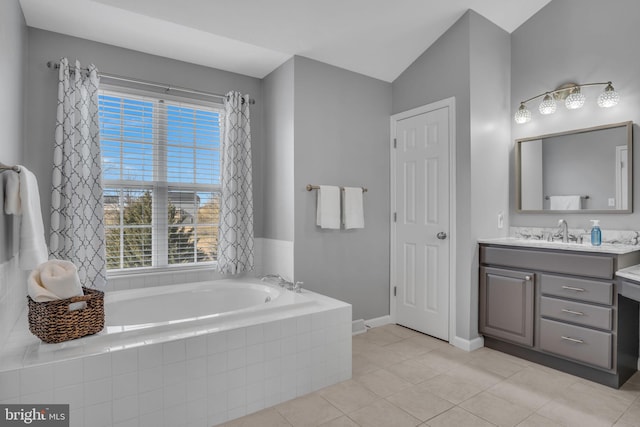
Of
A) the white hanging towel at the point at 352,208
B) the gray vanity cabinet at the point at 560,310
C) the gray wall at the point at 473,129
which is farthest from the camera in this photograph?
the white hanging towel at the point at 352,208

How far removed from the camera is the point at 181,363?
72.0 inches

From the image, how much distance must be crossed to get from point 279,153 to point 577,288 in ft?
7.98

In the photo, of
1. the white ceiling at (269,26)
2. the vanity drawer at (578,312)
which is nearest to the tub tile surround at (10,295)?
the white ceiling at (269,26)

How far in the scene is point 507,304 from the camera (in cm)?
279

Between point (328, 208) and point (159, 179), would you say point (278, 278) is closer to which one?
point (328, 208)

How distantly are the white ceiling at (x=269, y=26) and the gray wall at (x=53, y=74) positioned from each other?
0.24 ft

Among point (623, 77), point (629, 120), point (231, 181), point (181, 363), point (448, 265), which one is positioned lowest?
point (181, 363)

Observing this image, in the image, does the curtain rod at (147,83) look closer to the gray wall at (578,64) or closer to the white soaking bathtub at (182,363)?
the white soaking bathtub at (182,363)

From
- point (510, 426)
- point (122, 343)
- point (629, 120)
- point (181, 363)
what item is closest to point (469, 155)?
point (629, 120)

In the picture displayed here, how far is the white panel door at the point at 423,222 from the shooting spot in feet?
10.2

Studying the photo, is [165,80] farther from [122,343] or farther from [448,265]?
[448,265]

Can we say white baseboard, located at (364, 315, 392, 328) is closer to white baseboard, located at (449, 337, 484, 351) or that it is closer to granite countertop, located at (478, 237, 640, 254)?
white baseboard, located at (449, 337, 484, 351)

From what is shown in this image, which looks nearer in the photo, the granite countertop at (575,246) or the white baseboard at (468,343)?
the granite countertop at (575,246)

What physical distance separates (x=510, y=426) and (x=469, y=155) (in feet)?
6.08
